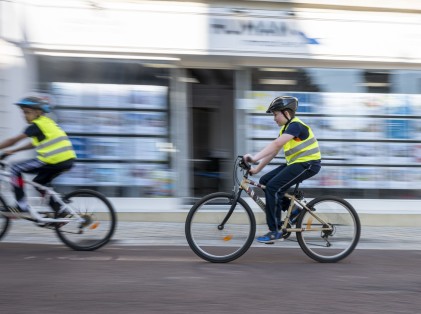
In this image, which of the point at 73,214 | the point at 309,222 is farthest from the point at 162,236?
the point at 309,222

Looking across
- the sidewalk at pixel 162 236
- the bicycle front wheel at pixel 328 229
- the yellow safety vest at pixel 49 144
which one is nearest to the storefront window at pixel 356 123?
the sidewalk at pixel 162 236

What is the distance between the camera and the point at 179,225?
903 centimetres

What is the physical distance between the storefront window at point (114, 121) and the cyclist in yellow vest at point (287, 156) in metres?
4.09

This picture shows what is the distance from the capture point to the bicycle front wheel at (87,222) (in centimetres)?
610

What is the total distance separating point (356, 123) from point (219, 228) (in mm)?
5258

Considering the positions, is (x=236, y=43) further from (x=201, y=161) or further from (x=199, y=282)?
(x=199, y=282)

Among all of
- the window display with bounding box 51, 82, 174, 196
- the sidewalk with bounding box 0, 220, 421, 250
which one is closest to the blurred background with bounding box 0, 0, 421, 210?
the window display with bounding box 51, 82, 174, 196

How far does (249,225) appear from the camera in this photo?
570 centimetres

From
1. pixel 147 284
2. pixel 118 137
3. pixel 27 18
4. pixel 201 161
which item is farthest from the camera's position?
pixel 201 161

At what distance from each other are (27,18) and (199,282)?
242 inches

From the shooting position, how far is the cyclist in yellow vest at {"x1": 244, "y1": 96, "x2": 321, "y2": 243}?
5730 mm

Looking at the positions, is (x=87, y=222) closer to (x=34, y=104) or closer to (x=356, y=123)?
(x=34, y=104)

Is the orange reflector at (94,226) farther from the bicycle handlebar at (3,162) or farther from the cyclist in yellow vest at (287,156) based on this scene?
the cyclist in yellow vest at (287,156)

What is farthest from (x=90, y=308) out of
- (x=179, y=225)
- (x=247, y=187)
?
(x=179, y=225)
